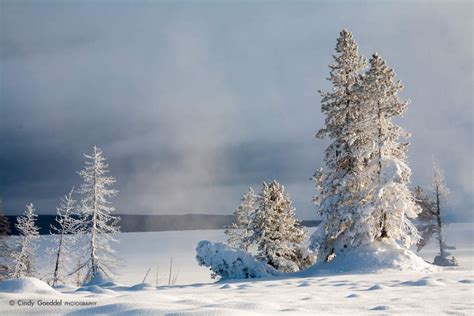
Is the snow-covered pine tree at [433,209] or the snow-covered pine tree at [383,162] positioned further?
the snow-covered pine tree at [433,209]

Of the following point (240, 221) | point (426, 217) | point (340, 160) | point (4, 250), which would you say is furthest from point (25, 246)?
point (426, 217)

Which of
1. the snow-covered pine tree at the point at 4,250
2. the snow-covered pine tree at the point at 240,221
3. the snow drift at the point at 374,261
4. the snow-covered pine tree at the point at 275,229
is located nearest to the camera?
the snow drift at the point at 374,261

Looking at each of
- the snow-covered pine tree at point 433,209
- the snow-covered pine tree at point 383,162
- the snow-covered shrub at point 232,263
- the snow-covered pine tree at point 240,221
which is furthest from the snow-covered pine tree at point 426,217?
the snow-covered shrub at point 232,263

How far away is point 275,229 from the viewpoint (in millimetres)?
25844

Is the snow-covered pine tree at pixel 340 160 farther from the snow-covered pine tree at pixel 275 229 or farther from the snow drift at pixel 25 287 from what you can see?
the snow drift at pixel 25 287

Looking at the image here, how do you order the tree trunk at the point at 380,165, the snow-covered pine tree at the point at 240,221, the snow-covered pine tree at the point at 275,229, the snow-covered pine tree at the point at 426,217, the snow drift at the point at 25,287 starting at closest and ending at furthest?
the snow drift at the point at 25,287 < the tree trunk at the point at 380,165 < the snow-covered pine tree at the point at 275,229 < the snow-covered pine tree at the point at 240,221 < the snow-covered pine tree at the point at 426,217

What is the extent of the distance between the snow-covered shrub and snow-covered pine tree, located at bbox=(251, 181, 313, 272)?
138 cm

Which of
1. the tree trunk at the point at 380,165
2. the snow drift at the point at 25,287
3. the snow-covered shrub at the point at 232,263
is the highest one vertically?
the tree trunk at the point at 380,165

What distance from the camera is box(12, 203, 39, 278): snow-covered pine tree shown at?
34.1 m

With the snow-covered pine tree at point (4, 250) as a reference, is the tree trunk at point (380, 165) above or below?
above

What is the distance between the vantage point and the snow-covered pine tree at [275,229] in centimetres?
2547

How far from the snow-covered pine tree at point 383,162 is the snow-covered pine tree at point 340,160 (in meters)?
0.71

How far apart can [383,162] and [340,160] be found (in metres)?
2.56

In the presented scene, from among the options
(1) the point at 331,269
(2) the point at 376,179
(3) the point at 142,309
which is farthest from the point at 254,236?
(3) the point at 142,309
